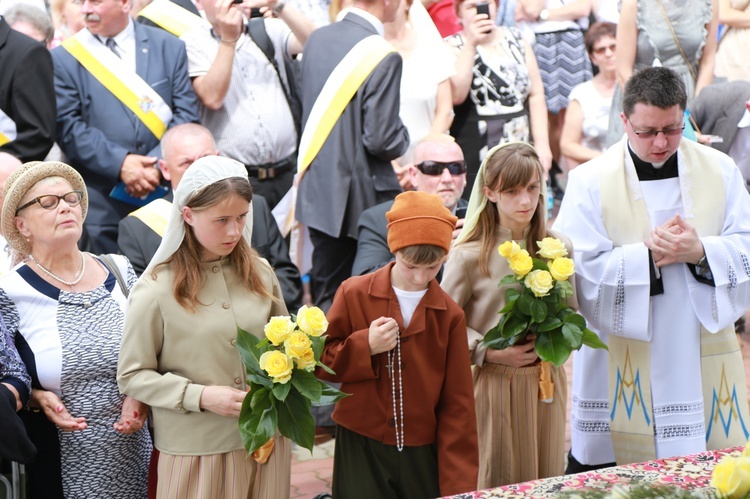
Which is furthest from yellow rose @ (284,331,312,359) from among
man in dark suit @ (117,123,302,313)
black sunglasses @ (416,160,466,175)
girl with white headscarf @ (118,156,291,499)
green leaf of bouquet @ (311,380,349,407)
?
black sunglasses @ (416,160,466,175)

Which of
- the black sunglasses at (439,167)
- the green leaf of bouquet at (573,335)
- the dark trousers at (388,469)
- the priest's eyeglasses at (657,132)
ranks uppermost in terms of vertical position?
the priest's eyeglasses at (657,132)

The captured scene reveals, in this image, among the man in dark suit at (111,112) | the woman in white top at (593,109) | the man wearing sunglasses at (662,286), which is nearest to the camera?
the man wearing sunglasses at (662,286)

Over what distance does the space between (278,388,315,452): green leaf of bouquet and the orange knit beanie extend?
68cm

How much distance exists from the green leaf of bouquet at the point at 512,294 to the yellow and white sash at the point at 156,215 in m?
1.68

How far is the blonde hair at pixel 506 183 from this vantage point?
405 centimetres

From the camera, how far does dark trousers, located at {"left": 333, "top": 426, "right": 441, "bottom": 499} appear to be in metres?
3.82

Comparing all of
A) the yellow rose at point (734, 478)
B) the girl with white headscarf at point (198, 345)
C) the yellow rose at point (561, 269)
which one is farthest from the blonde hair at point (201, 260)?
the yellow rose at point (734, 478)

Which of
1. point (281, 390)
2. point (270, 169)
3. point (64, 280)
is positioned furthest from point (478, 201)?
point (270, 169)

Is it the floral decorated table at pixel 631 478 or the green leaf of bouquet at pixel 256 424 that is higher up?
the green leaf of bouquet at pixel 256 424

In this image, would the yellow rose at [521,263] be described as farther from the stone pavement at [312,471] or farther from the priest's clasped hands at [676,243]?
the stone pavement at [312,471]

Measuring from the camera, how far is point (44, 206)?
3.73 metres

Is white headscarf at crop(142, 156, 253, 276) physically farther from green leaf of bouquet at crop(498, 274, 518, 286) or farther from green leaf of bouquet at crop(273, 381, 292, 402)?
green leaf of bouquet at crop(498, 274, 518, 286)

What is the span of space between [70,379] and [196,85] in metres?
2.58

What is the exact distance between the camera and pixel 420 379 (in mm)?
3760
